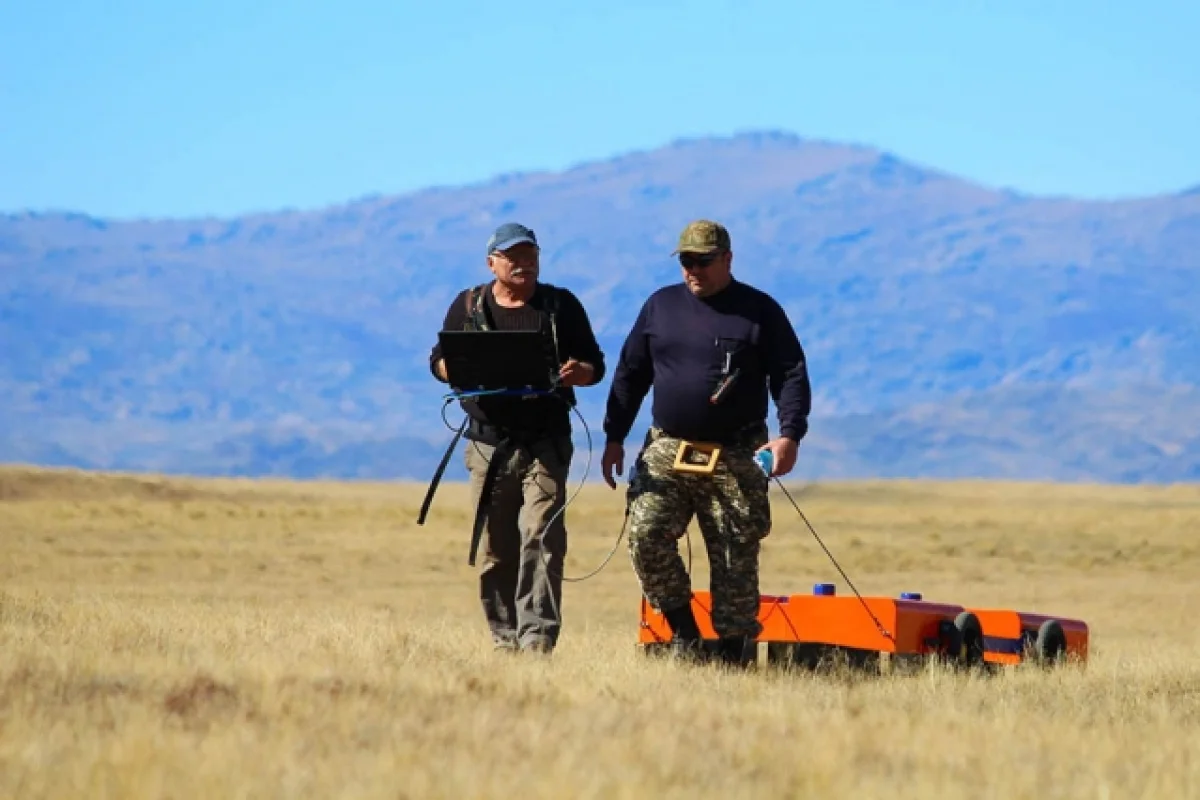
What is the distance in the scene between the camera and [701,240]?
10633 mm

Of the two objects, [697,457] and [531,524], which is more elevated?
[697,457]

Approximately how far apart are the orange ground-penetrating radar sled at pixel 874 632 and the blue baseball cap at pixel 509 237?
7.09ft

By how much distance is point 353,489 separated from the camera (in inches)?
3113

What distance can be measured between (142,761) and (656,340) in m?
5.05

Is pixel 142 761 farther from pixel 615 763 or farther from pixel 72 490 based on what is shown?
pixel 72 490

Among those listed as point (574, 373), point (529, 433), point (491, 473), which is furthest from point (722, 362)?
point (491, 473)

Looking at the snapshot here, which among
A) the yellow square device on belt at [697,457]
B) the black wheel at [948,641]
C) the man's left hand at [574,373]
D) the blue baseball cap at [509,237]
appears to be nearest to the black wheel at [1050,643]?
the black wheel at [948,641]

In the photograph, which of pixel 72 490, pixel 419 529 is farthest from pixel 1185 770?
pixel 72 490

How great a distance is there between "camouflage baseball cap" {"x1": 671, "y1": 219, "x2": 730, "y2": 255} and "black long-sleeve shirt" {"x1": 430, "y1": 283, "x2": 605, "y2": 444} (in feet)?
2.69

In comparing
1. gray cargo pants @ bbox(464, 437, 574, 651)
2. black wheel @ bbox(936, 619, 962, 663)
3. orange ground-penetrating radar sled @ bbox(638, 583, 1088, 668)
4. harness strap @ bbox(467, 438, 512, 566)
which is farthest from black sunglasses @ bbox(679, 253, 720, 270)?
black wheel @ bbox(936, 619, 962, 663)

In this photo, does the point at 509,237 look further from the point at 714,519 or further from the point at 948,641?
the point at 948,641

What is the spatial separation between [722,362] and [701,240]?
0.60 metres

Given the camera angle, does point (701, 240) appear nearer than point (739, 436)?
Yes

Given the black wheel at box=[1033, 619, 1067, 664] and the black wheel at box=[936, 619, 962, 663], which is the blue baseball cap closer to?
the black wheel at box=[936, 619, 962, 663]
